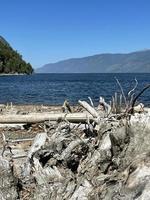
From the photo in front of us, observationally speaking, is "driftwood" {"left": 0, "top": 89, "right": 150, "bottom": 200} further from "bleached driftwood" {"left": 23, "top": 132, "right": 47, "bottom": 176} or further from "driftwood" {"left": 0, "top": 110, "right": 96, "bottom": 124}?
"driftwood" {"left": 0, "top": 110, "right": 96, "bottom": 124}

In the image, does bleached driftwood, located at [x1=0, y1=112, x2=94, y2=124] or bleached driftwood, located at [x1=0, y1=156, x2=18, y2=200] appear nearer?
bleached driftwood, located at [x1=0, y1=156, x2=18, y2=200]

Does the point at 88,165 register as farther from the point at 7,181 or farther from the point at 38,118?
the point at 38,118

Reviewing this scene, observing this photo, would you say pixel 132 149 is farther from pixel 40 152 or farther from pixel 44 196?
pixel 40 152

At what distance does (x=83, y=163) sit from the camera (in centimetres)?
892

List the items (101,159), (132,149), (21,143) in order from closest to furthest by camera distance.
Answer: (132,149)
(101,159)
(21,143)

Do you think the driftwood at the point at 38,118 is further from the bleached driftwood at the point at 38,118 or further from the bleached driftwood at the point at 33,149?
the bleached driftwood at the point at 33,149

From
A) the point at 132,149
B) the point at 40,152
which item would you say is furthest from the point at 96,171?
the point at 40,152

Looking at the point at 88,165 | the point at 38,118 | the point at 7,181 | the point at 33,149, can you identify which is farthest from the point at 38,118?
the point at 88,165

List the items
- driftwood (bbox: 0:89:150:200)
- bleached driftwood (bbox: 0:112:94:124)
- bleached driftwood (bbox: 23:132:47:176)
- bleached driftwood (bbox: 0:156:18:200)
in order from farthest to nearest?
bleached driftwood (bbox: 0:112:94:124) < bleached driftwood (bbox: 23:132:47:176) < bleached driftwood (bbox: 0:156:18:200) < driftwood (bbox: 0:89:150:200)

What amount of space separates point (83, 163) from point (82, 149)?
0.68 metres

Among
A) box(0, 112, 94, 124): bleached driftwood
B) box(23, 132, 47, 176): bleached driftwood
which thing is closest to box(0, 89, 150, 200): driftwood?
box(23, 132, 47, 176): bleached driftwood

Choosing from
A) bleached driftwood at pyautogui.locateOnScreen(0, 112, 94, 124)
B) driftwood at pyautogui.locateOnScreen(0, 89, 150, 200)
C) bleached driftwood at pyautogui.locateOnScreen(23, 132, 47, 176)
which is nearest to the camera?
driftwood at pyautogui.locateOnScreen(0, 89, 150, 200)

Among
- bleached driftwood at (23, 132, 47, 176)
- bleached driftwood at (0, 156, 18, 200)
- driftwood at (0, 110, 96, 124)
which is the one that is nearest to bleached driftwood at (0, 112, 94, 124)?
driftwood at (0, 110, 96, 124)

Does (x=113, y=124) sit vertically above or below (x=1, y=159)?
above
